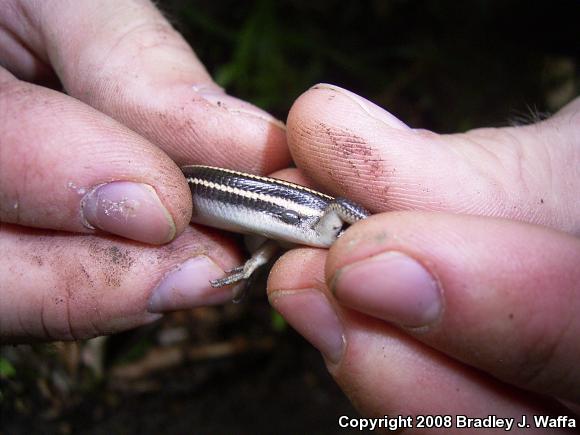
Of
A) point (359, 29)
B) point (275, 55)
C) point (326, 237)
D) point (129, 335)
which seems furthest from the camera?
point (359, 29)

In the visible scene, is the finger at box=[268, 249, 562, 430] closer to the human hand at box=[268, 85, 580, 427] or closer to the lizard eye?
the human hand at box=[268, 85, 580, 427]

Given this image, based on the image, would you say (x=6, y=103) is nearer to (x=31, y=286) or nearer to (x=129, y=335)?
(x=31, y=286)

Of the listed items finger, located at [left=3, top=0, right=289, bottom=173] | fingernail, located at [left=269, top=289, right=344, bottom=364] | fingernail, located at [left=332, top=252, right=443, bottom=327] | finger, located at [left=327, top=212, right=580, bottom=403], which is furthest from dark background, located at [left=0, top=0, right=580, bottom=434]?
fingernail, located at [left=332, top=252, right=443, bottom=327]

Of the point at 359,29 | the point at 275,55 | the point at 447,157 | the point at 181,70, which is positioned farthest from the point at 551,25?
the point at 181,70

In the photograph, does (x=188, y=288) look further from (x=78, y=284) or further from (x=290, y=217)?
(x=290, y=217)

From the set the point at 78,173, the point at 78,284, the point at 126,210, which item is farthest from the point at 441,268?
the point at 78,284

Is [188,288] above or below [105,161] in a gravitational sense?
below

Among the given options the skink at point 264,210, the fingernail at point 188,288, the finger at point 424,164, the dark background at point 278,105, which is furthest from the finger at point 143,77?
the dark background at point 278,105
